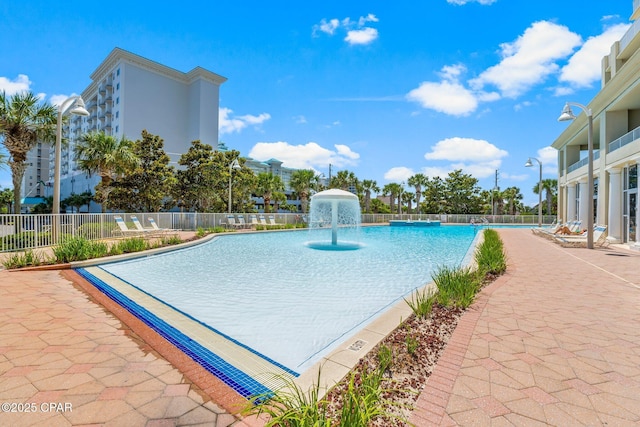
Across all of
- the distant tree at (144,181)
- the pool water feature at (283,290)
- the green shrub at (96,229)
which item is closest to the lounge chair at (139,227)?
the green shrub at (96,229)

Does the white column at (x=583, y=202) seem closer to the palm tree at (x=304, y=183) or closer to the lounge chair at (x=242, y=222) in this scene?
the lounge chair at (x=242, y=222)

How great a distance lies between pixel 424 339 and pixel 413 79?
1429cm

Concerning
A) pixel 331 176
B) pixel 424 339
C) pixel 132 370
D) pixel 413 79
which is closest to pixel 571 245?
pixel 413 79

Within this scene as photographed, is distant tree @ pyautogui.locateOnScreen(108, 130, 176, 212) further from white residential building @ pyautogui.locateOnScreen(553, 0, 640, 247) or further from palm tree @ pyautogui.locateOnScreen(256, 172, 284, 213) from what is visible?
white residential building @ pyautogui.locateOnScreen(553, 0, 640, 247)

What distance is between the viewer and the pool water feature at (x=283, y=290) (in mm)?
4039

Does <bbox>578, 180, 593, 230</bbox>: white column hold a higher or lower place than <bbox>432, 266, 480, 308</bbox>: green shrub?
higher

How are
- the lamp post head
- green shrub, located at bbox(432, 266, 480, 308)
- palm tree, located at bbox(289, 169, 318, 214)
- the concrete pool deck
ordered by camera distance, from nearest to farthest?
the concrete pool deck, green shrub, located at bbox(432, 266, 480, 308), the lamp post head, palm tree, located at bbox(289, 169, 318, 214)

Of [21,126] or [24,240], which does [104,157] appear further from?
[24,240]

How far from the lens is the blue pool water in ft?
13.5

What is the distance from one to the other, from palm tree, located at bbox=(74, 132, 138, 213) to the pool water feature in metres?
12.8

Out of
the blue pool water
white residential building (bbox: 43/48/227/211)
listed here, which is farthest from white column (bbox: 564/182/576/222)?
white residential building (bbox: 43/48/227/211)

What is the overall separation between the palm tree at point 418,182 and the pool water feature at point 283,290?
1423 inches

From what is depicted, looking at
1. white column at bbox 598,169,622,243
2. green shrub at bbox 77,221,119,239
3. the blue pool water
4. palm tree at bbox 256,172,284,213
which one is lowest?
the blue pool water

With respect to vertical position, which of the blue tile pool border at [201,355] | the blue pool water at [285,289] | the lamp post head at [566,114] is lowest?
the blue pool water at [285,289]
